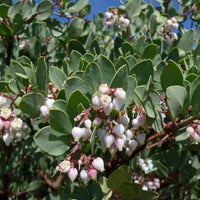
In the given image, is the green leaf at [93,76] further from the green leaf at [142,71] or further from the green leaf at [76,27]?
the green leaf at [76,27]

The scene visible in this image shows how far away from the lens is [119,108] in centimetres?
117

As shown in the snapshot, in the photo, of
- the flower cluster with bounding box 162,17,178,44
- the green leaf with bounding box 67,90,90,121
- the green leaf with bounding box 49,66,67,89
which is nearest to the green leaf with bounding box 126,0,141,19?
the flower cluster with bounding box 162,17,178,44

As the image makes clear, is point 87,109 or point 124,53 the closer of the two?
point 87,109

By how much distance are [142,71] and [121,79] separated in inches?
7.7

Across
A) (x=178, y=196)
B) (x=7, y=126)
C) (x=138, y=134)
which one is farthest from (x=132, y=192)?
(x=178, y=196)

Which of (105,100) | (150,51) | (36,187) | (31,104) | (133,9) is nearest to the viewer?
(105,100)

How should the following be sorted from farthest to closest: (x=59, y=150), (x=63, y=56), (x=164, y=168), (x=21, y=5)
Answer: (x=63, y=56), (x=164, y=168), (x=21, y=5), (x=59, y=150)

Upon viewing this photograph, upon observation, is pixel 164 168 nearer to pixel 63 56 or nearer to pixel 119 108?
pixel 63 56

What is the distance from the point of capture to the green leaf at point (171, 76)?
1.21 m

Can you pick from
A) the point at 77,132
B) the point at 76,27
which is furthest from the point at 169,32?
the point at 77,132

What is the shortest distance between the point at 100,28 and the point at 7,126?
2329 millimetres

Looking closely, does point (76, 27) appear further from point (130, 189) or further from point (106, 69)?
point (130, 189)

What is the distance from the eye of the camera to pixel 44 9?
2.34 metres

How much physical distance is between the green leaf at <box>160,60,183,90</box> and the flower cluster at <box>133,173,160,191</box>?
173 cm
